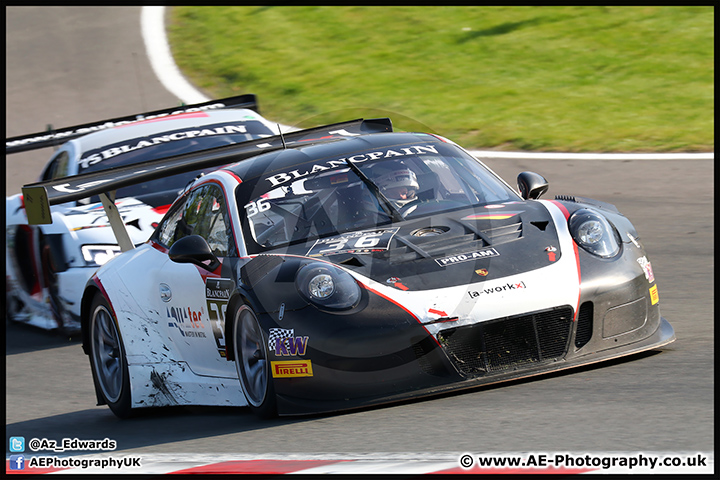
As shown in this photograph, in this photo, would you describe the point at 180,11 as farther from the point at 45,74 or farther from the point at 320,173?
the point at 320,173

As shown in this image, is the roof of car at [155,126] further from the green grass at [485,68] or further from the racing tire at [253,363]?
the racing tire at [253,363]

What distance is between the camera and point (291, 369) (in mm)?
4637

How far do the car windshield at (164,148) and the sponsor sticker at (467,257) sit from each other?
4340 mm

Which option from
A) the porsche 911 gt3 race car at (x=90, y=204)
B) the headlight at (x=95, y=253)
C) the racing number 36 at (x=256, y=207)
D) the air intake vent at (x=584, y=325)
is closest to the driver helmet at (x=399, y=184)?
the racing number 36 at (x=256, y=207)

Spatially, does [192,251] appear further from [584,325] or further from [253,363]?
[584,325]

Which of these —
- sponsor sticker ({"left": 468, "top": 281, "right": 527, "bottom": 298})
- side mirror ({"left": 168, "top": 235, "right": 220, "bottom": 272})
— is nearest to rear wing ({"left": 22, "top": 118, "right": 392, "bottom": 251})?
side mirror ({"left": 168, "top": 235, "right": 220, "bottom": 272})

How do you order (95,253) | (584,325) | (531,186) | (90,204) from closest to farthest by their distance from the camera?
(584,325) → (531,186) → (95,253) → (90,204)

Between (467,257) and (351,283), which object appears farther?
(467,257)

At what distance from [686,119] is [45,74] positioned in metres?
10.3

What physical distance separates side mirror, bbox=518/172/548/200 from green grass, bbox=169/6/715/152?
631 centimetres

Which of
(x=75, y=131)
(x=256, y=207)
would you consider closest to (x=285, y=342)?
(x=256, y=207)

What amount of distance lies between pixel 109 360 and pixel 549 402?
9.64ft

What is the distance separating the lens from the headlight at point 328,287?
4.67 metres

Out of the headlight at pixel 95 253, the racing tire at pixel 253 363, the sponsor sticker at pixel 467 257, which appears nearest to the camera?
the racing tire at pixel 253 363
